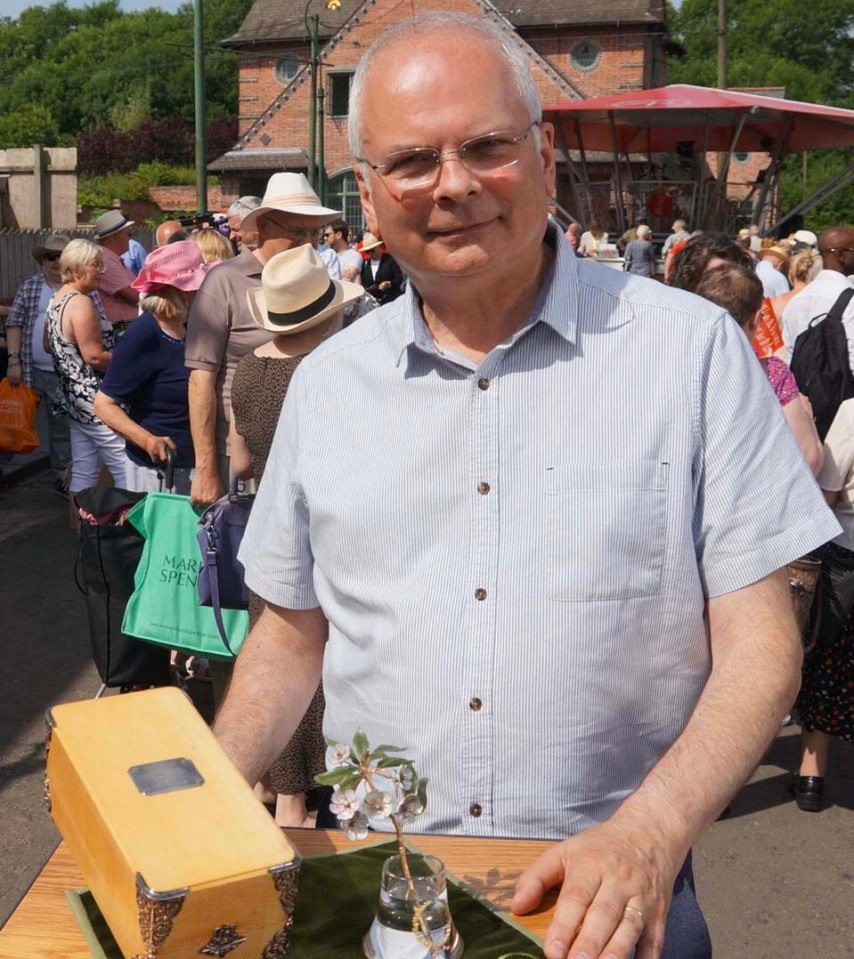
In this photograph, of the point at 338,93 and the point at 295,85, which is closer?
the point at 295,85

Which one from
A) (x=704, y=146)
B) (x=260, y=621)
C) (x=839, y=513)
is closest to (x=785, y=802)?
(x=839, y=513)

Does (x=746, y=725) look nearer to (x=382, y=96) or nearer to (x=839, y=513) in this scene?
(x=382, y=96)

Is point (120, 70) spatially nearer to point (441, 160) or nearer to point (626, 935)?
point (441, 160)

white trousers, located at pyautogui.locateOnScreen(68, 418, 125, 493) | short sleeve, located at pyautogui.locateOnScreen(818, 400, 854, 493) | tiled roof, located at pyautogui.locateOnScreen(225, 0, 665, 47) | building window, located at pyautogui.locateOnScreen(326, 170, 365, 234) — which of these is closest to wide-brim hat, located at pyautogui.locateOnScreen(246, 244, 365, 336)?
short sleeve, located at pyautogui.locateOnScreen(818, 400, 854, 493)

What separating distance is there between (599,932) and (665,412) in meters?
0.71

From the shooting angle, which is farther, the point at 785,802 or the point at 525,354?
the point at 785,802

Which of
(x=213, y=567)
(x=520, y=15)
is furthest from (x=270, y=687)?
(x=520, y=15)

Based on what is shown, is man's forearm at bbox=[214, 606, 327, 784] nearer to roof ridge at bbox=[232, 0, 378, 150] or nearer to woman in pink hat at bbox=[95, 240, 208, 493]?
woman in pink hat at bbox=[95, 240, 208, 493]

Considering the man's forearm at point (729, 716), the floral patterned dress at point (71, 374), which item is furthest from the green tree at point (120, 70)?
the man's forearm at point (729, 716)

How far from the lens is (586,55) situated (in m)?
49.7

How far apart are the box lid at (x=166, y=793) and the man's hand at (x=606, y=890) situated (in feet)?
1.06

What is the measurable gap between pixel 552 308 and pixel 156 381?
423 centimetres

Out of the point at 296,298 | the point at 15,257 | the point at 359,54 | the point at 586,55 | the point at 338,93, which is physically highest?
the point at 296,298

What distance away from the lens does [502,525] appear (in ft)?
5.59
